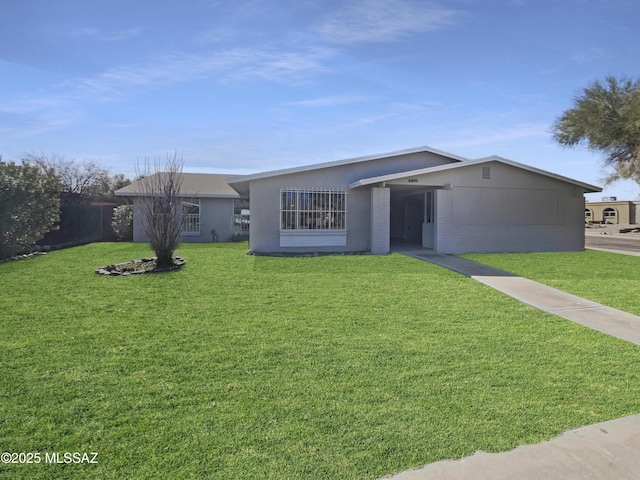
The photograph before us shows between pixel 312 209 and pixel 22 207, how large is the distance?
9709 millimetres

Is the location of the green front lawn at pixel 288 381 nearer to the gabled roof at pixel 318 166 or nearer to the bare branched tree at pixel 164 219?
the bare branched tree at pixel 164 219

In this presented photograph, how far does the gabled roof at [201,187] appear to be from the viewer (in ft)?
70.1

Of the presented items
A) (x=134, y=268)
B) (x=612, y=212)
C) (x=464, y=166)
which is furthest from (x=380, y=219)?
(x=612, y=212)

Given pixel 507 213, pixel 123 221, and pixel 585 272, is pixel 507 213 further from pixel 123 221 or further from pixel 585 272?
pixel 123 221

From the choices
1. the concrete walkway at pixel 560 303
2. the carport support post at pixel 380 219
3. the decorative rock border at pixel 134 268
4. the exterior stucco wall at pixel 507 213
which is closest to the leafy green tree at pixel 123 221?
the decorative rock border at pixel 134 268

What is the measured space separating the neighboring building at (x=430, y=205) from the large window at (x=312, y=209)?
0.04m

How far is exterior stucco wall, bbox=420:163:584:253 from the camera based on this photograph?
52.6 ft

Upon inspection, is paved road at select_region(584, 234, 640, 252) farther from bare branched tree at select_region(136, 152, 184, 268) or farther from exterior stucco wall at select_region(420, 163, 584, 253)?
bare branched tree at select_region(136, 152, 184, 268)

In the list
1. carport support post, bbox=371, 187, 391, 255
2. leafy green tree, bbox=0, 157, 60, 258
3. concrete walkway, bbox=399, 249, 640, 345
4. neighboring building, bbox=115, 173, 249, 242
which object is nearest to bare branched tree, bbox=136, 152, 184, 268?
leafy green tree, bbox=0, 157, 60, 258

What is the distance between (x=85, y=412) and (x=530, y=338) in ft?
16.8

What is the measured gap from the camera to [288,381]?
419 cm

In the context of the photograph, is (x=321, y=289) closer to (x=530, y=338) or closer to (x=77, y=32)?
(x=530, y=338)

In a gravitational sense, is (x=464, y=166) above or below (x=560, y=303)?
above

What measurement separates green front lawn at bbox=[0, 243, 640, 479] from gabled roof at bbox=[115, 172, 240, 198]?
1425cm
